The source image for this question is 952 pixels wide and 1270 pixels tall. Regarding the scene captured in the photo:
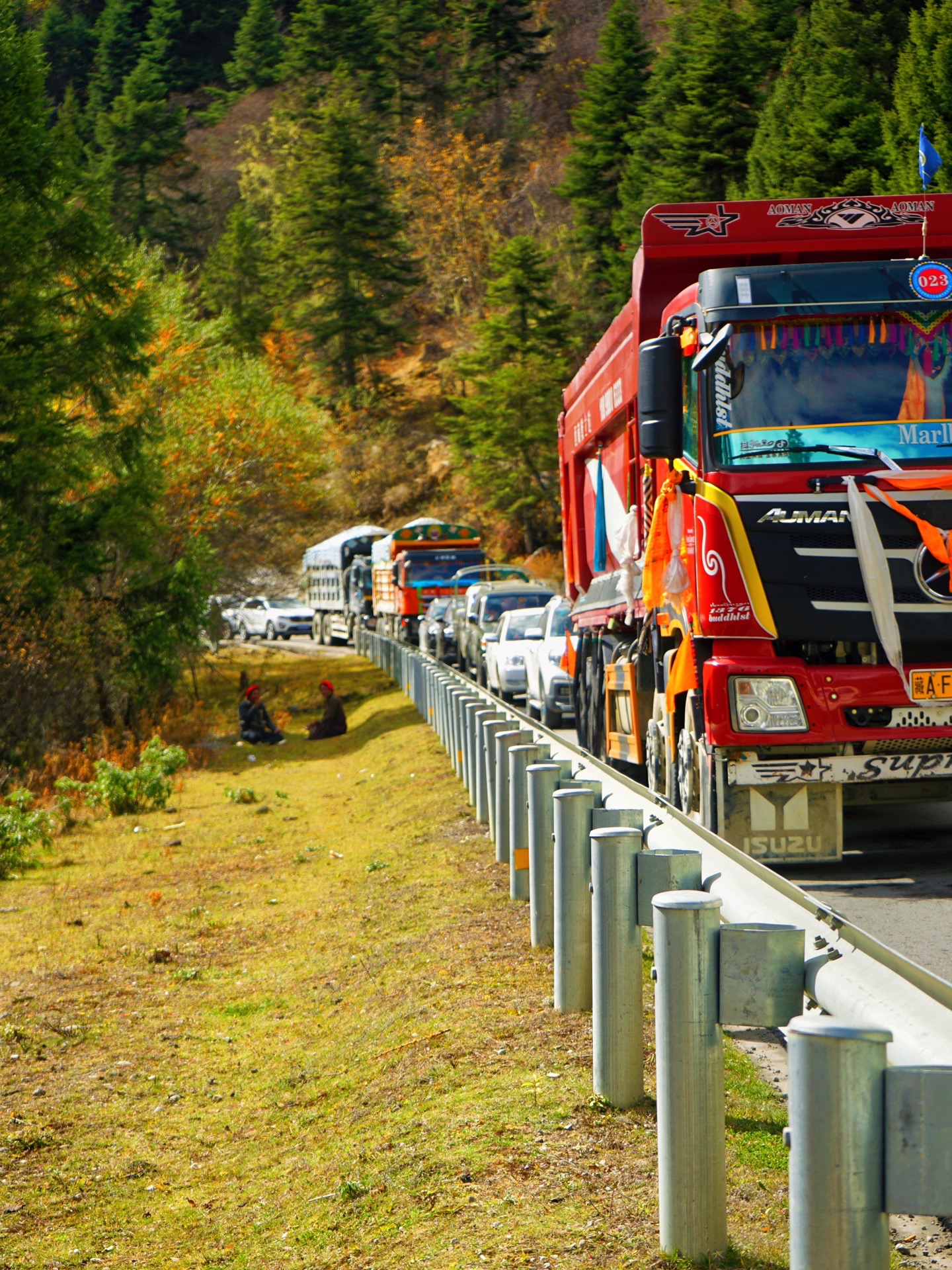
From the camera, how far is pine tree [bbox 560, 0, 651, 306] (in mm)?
61094

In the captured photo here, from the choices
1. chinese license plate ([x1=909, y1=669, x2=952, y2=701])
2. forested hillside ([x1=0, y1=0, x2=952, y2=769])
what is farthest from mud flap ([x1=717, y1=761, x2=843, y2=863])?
forested hillside ([x1=0, y1=0, x2=952, y2=769])

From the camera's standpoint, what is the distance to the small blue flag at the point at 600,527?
13.7 metres

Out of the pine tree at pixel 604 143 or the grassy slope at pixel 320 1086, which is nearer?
the grassy slope at pixel 320 1086

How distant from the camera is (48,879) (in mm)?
13227

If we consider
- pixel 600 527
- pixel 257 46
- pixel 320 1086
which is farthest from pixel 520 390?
pixel 257 46

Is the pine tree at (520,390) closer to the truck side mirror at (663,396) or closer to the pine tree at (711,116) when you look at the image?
the pine tree at (711,116)

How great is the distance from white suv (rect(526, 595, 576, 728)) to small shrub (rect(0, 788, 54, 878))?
771 centimetres

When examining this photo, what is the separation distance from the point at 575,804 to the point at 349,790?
42.4ft

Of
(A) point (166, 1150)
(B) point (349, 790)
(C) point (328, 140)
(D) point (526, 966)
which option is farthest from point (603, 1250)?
(C) point (328, 140)

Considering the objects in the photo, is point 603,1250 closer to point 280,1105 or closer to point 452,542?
point 280,1105

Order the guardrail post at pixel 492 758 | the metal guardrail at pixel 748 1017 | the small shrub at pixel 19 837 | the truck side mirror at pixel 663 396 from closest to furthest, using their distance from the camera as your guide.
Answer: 1. the metal guardrail at pixel 748 1017
2. the truck side mirror at pixel 663 396
3. the guardrail post at pixel 492 758
4. the small shrub at pixel 19 837

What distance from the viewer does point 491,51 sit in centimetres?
8806

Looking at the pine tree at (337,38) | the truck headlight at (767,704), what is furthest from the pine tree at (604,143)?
the truck headlight at (767,704)

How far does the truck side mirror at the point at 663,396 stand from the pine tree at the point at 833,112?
2609cm
